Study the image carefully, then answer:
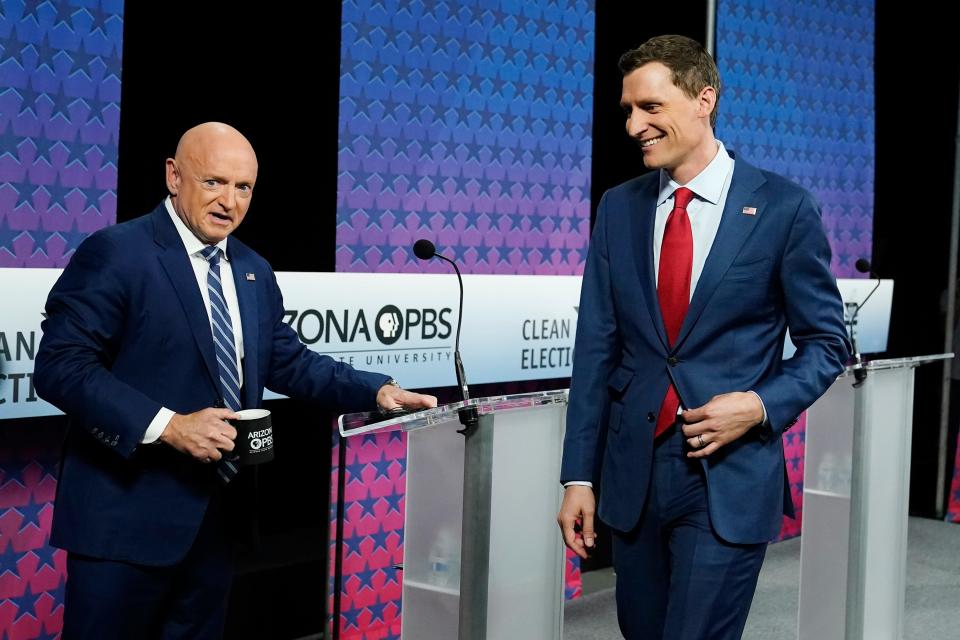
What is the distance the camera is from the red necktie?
2244mm

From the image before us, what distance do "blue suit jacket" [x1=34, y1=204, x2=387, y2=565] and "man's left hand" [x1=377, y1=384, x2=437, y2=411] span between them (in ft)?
1.43

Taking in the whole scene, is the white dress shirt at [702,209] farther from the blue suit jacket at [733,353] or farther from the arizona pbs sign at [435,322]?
the arizona pbs sign at [435,322]

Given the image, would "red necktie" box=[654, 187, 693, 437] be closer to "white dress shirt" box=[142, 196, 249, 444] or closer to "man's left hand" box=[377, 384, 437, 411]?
"man's left hand" box=[377, 384, 437, 411]

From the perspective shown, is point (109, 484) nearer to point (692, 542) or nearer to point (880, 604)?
point (692, 542)

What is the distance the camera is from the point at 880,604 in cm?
378

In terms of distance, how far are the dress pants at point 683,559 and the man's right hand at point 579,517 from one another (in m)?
0.07

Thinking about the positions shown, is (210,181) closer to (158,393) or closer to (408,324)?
(158,393)

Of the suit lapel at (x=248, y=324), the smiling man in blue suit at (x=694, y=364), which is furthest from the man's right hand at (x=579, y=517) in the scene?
A: the suit lapel at (x=248, y=324)

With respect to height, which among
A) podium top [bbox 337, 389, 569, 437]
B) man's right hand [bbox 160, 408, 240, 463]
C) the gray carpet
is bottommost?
the gray carpet

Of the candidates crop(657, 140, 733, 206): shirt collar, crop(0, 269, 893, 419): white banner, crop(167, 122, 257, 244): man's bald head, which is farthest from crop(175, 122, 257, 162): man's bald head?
crop(657, 140, 733, 206): shirt collar

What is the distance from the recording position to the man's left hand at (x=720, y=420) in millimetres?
2127

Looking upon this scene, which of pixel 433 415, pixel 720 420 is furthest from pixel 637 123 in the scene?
pixel 433 415

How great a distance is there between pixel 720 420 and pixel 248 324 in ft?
3.53

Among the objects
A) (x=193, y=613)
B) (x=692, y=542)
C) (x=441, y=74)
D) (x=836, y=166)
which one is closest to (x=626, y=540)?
(x=692, y=542)
